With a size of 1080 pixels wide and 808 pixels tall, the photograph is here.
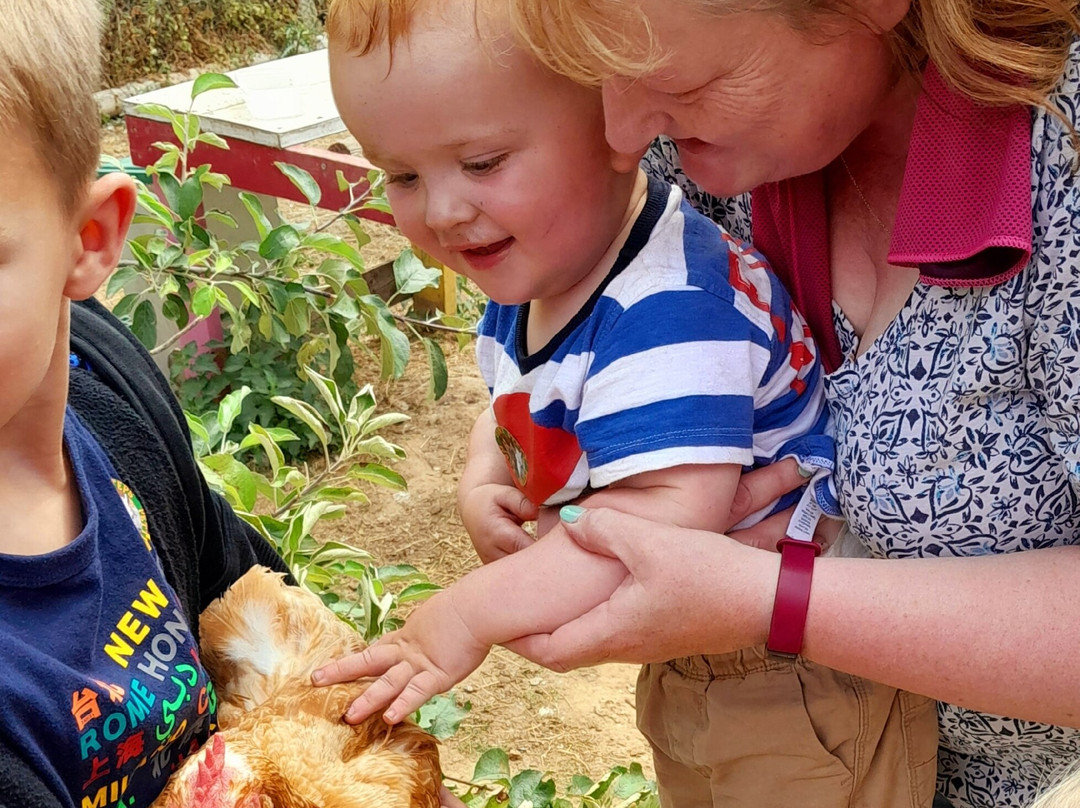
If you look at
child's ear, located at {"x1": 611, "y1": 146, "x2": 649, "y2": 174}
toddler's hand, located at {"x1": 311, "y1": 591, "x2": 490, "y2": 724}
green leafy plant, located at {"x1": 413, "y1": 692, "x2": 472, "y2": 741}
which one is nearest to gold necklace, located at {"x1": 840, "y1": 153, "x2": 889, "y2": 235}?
child's ear, located at {"x1": 611, "y1": 146, "x2": 649, "y2": 174}

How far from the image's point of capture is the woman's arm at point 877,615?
3.94ft

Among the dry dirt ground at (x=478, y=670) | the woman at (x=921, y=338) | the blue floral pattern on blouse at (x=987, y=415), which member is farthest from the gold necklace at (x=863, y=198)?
the dry dirt ground at (x=478, y=670)

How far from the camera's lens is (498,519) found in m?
1.76

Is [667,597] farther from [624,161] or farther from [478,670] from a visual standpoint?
[478,670]

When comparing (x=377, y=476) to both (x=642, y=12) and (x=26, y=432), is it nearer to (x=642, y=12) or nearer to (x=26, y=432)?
(x=26, y=432)

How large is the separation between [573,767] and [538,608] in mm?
1904

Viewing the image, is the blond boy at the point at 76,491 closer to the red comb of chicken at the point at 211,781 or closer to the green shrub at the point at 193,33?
the red comb of chicken at the point at 211,781

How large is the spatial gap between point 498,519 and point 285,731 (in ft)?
1.84

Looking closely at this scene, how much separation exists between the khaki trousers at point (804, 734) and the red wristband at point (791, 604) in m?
0.24

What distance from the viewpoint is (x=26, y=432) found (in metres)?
1.18

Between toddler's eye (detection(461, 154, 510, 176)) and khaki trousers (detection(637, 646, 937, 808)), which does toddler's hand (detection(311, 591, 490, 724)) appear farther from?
toddler's eye (detection(461, 154, 510, 176))

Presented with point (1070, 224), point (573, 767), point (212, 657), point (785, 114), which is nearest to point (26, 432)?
point (212, 657)

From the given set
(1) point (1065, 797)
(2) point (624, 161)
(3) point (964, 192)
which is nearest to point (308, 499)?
(2) point (624, 161)

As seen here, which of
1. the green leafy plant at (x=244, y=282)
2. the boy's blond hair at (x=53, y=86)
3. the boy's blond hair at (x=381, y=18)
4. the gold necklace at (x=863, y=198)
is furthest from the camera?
the green leafy plant at (x=244, y=282)
